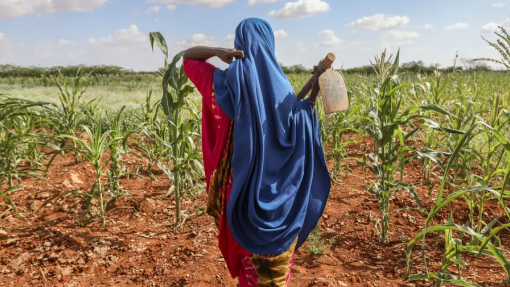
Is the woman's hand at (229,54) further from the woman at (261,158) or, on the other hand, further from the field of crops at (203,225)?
the field of crops at (203,225)

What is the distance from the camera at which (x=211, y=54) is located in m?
1.80

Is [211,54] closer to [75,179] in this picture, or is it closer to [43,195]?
[43,195]

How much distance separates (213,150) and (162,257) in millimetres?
1119

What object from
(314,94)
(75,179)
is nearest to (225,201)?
(314,94)

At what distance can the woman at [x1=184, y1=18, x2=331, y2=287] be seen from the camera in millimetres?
1563

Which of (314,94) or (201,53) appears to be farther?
(201,53)

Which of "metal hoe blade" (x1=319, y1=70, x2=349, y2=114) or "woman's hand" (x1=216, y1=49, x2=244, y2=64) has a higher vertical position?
"woman's hand" (x1=216, y1=49, x2=244, y2=64)

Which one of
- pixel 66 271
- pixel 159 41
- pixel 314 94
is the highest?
pixel 159 41

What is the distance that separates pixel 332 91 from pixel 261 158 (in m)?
0.39

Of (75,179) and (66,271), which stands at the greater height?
(75,179)

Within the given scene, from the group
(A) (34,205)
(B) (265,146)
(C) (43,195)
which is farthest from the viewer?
(C) (43,195)

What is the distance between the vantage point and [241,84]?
61.5 inches

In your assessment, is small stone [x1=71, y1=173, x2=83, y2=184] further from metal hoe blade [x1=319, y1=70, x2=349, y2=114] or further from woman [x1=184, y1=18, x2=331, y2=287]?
metal hoe blade [x1=319, y1=70, x2=349, y2=114]

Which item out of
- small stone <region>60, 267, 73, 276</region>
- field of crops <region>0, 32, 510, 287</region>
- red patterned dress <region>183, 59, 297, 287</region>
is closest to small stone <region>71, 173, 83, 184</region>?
field of crops <region>0, 32, 510, 287</region>
